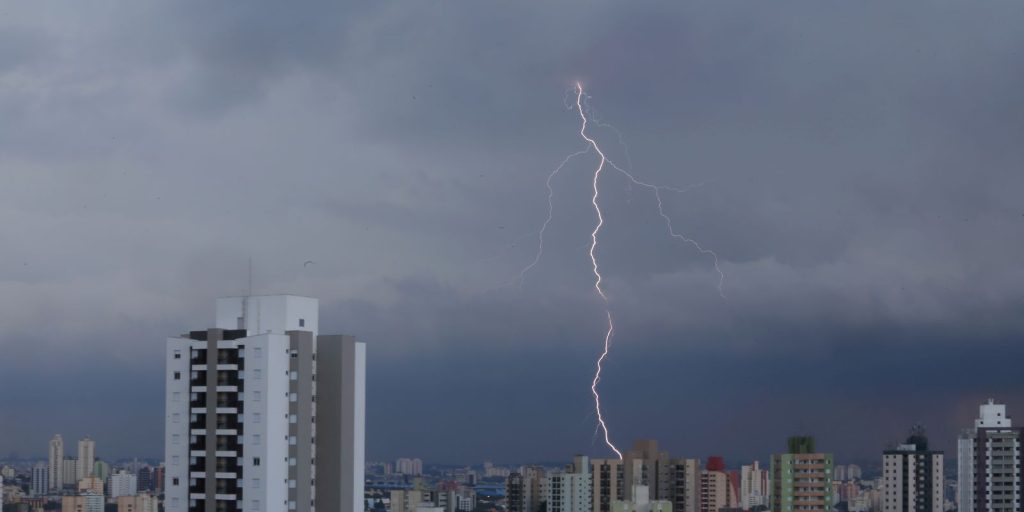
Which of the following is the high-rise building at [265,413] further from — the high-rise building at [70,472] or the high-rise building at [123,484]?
the high-rise building at [70,472]

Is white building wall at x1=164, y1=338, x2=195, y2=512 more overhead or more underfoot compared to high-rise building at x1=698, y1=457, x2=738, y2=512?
more overhead

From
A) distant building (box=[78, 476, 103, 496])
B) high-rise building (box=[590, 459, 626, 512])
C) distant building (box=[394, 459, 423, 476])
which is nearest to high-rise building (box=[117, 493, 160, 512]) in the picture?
distant building (box=[78, 476, 103, 496])

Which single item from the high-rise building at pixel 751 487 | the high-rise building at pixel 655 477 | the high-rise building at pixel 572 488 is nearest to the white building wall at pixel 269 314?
the high-rise building at pixel 751 487

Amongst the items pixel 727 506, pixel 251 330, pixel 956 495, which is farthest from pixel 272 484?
pixel 727 506

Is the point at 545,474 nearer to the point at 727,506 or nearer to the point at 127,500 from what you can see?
the point at 727,506

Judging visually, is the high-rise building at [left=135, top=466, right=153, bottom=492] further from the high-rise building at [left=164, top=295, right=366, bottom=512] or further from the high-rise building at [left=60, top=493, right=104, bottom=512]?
the high-rise building at [left=164, top=295, right=366, bottom=512]

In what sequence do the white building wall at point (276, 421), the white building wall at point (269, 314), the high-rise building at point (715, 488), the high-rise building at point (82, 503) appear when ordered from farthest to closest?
the high-rise building at point (715, 488) < the high-rise building at point (82, 503) < the white building wall at point (269, 314) < the white building wall at point (276, 421)

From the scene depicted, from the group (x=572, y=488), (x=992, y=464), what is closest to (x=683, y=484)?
(x=572, y=488)
